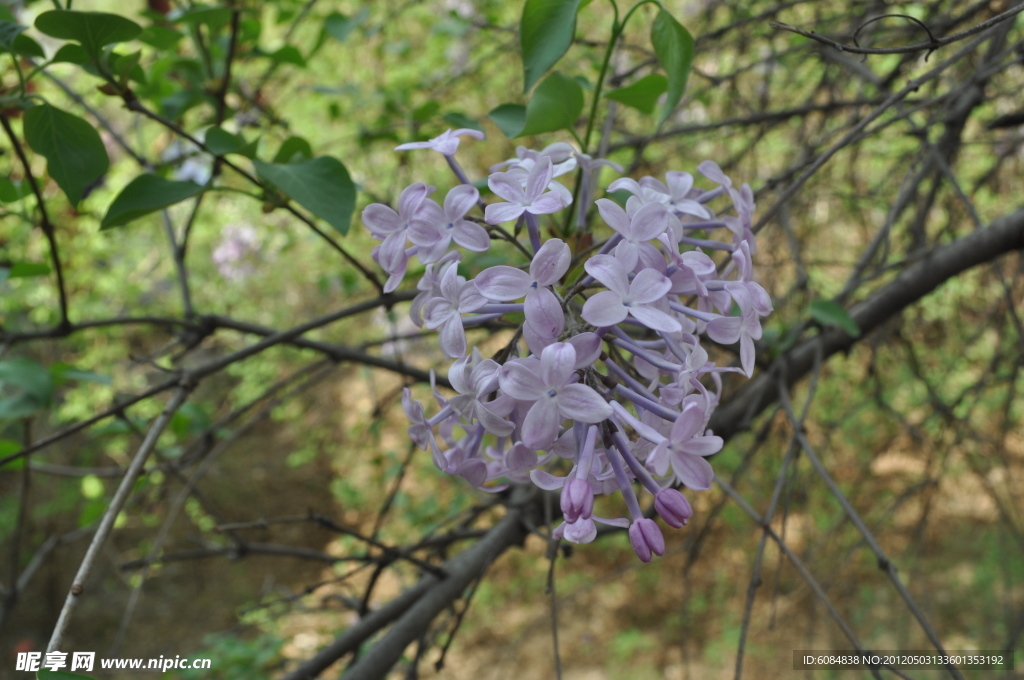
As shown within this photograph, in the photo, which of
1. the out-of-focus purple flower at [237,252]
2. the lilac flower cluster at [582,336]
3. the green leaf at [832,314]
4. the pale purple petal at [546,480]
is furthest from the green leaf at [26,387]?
the out-of-focus purple flower at [237,252]

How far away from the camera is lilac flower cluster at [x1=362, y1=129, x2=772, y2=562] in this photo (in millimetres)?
619

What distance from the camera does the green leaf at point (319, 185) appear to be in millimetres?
928

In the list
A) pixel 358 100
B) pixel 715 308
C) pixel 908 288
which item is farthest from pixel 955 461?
pixel 715 308

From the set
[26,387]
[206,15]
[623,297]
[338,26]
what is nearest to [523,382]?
[623,297]

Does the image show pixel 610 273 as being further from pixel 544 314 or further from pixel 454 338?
pixel 454 338

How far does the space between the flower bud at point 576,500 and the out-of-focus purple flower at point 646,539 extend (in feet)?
0.18

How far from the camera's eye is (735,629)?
4.60 metres

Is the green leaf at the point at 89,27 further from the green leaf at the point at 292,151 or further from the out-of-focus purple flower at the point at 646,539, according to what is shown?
the out-of-focus purple flower at the point at 646,539

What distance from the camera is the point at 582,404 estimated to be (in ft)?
2.00

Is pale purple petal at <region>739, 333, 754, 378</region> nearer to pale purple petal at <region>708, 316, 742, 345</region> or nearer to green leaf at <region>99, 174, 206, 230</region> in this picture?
pale purple petal at <region>708, 316, 742, 345</region>

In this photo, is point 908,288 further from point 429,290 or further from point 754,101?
point 754,101

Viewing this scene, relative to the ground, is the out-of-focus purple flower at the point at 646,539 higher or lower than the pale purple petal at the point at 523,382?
lower

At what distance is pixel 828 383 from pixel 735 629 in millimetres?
2014

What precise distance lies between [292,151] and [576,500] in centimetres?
77
